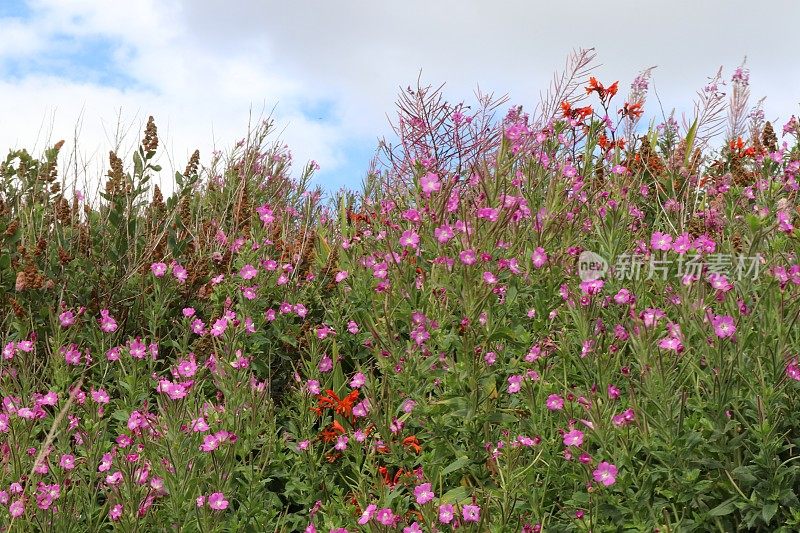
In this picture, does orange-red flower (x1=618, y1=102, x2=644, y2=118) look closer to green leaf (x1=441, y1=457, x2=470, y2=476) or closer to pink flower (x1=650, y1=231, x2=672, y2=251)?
pink flower (x1=650, y1=231, x2=672, y2=251)

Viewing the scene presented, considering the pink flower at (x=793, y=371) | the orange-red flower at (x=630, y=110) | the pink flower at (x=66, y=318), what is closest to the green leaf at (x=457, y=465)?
the pink flower at (x=793, y=371)

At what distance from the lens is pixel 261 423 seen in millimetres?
3070

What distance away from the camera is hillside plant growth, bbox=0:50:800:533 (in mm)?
2430

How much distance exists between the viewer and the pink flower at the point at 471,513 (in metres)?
2.36

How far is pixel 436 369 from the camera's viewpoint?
296 cm

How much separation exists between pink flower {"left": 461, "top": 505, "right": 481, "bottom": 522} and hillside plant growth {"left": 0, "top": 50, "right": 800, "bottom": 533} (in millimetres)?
13

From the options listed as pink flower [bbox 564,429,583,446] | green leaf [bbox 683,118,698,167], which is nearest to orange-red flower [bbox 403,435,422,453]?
pink flower [bbox 564,429,583,446]

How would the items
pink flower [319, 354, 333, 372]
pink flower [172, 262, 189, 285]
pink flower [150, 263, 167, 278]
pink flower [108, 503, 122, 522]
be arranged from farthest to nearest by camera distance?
pink flower [172, 262, 189, 285] → pink flower [150, 263, 167, 278] → pink flower [319, 354, 333, 372] → pink flower [108, 503, 122, 522]

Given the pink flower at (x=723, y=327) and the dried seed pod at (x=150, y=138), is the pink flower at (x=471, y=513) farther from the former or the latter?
the dried seed pod at (x=150, y=138)

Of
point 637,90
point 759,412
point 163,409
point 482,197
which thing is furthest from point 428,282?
point 637,90

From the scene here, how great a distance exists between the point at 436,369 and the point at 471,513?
0.68m

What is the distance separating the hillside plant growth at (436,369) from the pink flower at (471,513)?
13 mm

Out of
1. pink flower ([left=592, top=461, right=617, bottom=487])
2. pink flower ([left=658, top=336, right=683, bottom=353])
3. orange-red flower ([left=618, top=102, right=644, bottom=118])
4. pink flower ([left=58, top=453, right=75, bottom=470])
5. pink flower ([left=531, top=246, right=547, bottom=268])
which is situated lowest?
pink flower ([left=58, top=453, right=75, bottom=470])

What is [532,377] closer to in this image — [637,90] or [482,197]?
[482,197]
